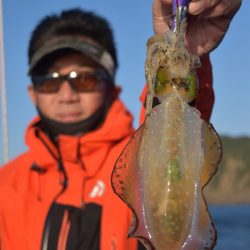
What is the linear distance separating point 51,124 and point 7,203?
731mm

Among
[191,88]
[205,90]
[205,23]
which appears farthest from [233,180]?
[191,88]

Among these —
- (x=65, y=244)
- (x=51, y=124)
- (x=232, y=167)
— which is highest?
(x=51, y=124)

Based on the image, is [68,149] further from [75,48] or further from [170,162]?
[170,162]

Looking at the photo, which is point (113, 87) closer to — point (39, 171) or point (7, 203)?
point (39, 171)

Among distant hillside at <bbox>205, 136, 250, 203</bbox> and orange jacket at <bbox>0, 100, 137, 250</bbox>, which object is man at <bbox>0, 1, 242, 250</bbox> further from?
distant hillside at <bbox>205, 136, 250, 203</bbox>

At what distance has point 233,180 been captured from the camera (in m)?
98.1

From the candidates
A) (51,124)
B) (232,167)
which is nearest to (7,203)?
(51,124)

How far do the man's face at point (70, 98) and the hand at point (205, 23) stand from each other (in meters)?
1.72

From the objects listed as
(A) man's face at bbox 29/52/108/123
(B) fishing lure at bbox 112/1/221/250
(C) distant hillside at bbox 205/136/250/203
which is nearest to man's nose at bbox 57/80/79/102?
(A) man's face at bbox 29/52/108/123

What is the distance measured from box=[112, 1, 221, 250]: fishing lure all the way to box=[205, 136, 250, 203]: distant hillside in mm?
77151

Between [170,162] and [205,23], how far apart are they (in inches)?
49.8

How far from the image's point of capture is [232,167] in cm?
9119

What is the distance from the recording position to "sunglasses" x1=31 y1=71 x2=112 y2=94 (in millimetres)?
4992

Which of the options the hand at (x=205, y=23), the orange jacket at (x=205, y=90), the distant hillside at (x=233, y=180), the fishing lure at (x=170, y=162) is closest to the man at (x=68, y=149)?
the orange jacket at (x=205, y=90)
